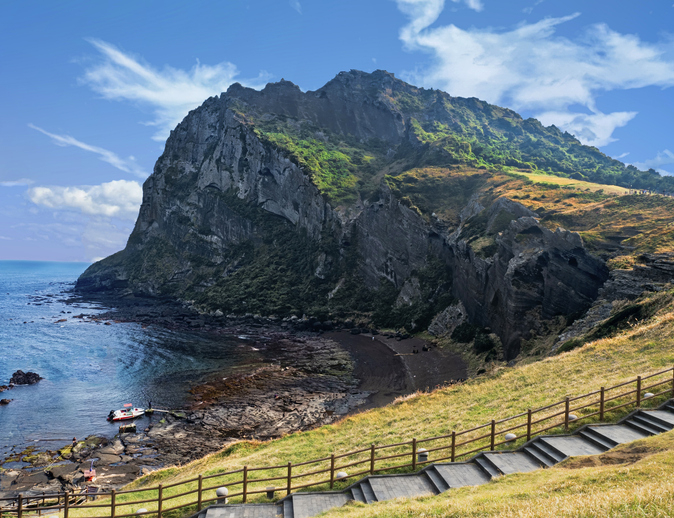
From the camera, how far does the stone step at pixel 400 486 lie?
13.8 metres

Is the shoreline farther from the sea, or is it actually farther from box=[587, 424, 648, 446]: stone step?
box=[587, 424, 648, 446]: stone step

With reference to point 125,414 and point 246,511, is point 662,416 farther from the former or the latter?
point 125,414

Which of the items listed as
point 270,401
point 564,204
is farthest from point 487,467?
point 564,204

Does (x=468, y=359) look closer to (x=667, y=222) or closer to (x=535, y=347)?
(x=535, y=347)

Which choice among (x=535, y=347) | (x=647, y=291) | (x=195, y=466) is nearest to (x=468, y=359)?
(x=535, y=347)

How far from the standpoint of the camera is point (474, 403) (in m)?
24.9

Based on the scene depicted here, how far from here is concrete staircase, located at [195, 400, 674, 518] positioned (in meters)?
13.9

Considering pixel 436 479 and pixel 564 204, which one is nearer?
pixel 436 479

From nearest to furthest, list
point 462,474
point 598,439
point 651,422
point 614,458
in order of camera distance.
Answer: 1. point 614,458
2. point 462,474
3. point 598,439
4. point 651,422

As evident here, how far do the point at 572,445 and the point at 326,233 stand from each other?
104m

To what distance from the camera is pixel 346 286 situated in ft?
336

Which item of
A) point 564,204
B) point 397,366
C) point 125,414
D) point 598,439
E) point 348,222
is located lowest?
point 125,414

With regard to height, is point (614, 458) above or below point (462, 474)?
above

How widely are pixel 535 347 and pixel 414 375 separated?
16035mm
